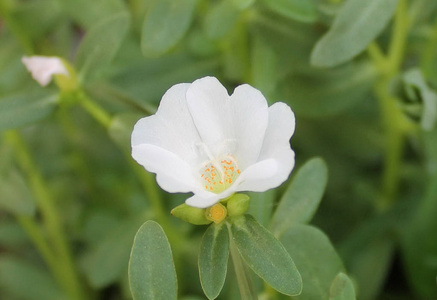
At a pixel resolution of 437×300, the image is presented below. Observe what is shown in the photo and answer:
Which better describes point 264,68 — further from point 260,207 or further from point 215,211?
point 215,211

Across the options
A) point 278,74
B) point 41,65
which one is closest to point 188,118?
point 41,65

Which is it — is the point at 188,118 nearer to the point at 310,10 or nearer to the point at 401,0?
the point at 310,10

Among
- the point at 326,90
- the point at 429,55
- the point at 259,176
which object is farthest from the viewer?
the point at 326,90

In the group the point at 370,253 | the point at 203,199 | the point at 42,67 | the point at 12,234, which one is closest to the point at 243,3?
the point at 42,67

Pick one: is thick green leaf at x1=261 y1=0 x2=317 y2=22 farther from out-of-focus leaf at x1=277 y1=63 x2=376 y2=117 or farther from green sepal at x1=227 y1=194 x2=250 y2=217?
green sepal at x1=227 y1=194 x2=250 y2=217

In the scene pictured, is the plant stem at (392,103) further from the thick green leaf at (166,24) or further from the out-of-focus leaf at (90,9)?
the out-of-focus leaf at (90,9)
